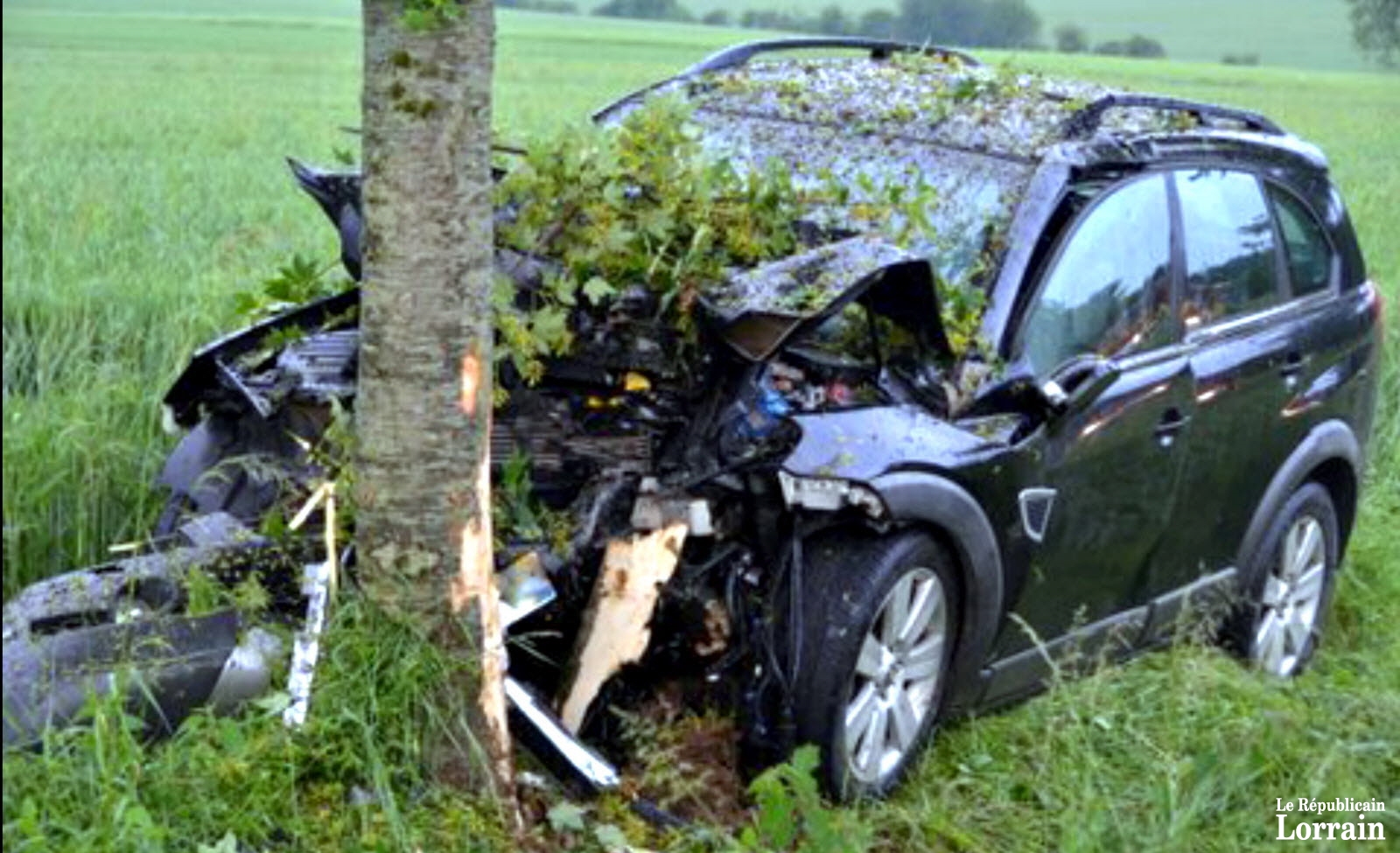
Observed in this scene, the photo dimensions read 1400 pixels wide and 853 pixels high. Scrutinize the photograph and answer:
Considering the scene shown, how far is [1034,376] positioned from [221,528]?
2.11 m

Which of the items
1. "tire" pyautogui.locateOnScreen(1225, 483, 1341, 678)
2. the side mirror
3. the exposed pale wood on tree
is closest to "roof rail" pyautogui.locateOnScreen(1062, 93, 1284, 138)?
the side mirror

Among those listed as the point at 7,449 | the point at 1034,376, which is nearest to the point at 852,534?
the point at 1034,376

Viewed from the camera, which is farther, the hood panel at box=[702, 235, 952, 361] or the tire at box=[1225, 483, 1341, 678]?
the tire at box=[1225, 483, 1341, 678]

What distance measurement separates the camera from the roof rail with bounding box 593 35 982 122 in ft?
23.1

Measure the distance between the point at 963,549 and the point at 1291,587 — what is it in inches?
80.2

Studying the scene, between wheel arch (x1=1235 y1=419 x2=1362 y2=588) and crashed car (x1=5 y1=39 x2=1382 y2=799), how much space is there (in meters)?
0.02

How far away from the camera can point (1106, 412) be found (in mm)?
5742

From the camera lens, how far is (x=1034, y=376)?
556cm

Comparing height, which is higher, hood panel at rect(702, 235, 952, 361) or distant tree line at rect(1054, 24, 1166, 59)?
hood panel at rect(702, 235, 952, 361)

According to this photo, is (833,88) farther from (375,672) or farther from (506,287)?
(375,672)

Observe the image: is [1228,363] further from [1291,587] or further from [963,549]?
[963,549]

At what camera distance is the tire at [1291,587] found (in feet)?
21.9

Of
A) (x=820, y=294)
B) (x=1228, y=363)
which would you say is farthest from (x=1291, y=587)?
(x=820, y=294)

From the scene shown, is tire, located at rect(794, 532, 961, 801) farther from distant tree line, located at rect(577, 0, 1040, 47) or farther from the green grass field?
distant tree line, located at rect(577, 0, 1040, 47)
